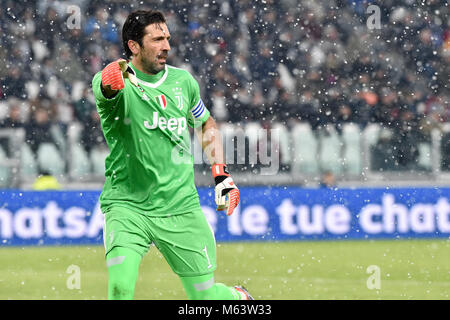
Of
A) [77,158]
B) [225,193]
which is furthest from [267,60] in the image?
[225,193]

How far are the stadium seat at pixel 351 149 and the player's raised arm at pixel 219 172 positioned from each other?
26.5ft

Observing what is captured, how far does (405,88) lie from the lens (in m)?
16.1

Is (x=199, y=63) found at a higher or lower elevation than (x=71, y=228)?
higher

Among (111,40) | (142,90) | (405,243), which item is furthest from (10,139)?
(142,90)

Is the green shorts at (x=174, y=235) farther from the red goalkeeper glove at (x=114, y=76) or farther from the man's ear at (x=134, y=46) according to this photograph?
the man's ear at (x=134, y=46)

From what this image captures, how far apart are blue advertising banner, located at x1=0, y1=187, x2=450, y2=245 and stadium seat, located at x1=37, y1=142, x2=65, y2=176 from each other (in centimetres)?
103

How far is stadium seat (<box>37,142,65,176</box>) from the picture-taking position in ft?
44.2

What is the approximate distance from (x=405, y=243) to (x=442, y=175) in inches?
61.1

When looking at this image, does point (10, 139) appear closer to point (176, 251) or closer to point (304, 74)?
point (304, 74)
